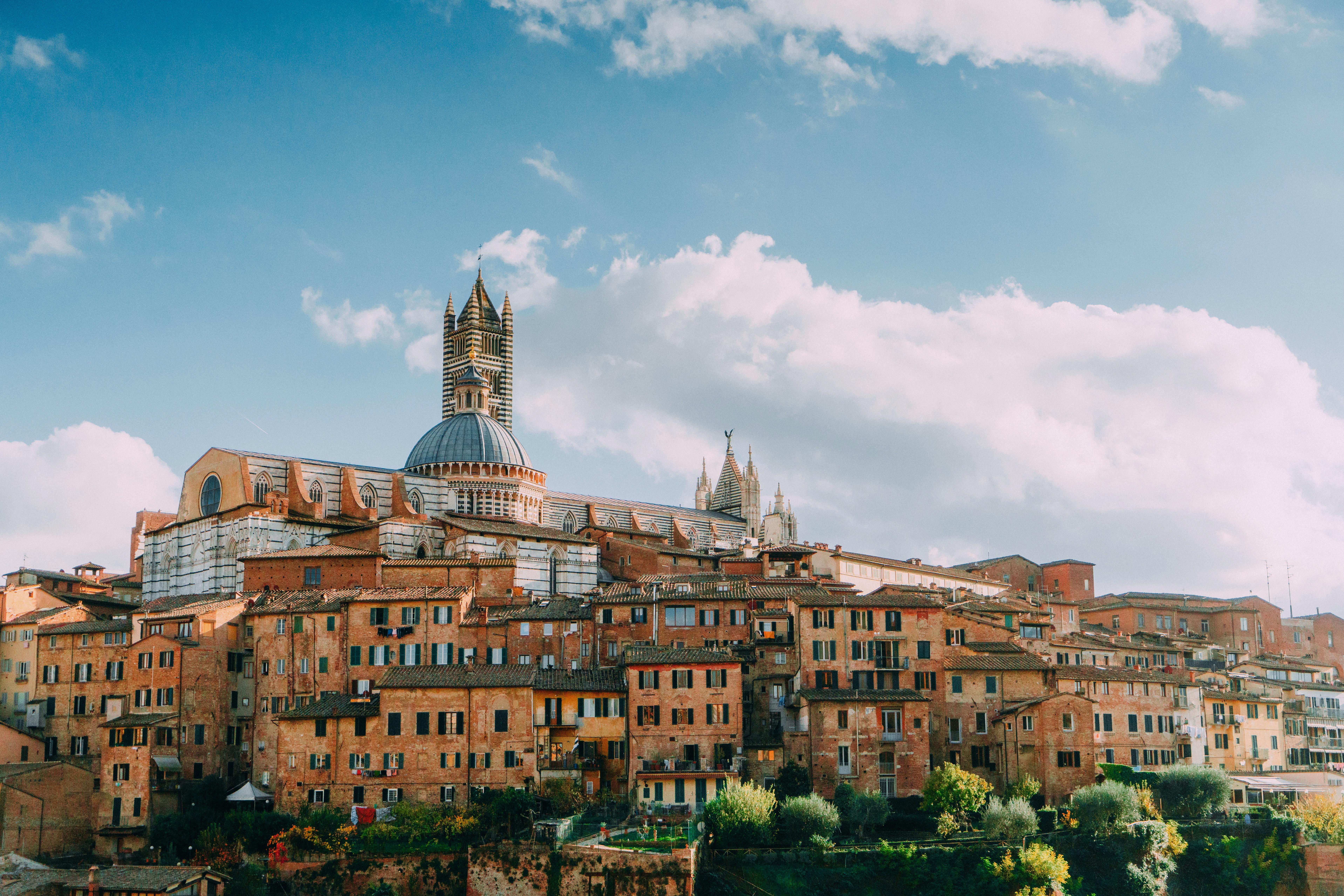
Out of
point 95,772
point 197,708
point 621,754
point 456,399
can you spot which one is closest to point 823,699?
point 621,754

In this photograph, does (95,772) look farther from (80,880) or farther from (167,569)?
(167,569)

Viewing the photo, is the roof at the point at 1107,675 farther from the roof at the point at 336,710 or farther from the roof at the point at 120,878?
the roof at the point at 120,878

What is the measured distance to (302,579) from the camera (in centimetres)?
7694

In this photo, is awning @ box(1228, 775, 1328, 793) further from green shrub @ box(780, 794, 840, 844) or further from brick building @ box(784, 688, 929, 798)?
green shrub @ box(780, 794, 840, 844)

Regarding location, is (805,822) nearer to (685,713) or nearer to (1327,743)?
(685,713)

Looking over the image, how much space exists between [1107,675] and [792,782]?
18.4 meters

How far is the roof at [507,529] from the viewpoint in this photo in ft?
298


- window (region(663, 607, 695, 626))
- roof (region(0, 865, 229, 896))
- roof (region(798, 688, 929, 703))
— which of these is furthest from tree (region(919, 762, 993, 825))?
roof (region(0, 865, 229, 896))

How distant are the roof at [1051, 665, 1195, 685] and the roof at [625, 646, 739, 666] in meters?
17.2

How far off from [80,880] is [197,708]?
11403 mm

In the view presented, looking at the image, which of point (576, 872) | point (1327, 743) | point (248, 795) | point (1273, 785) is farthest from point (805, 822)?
point (1327, 743)

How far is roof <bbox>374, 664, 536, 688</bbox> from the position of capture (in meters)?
61.2

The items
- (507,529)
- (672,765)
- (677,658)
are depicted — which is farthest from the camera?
(507,529)

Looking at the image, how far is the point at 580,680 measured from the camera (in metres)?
63.6
